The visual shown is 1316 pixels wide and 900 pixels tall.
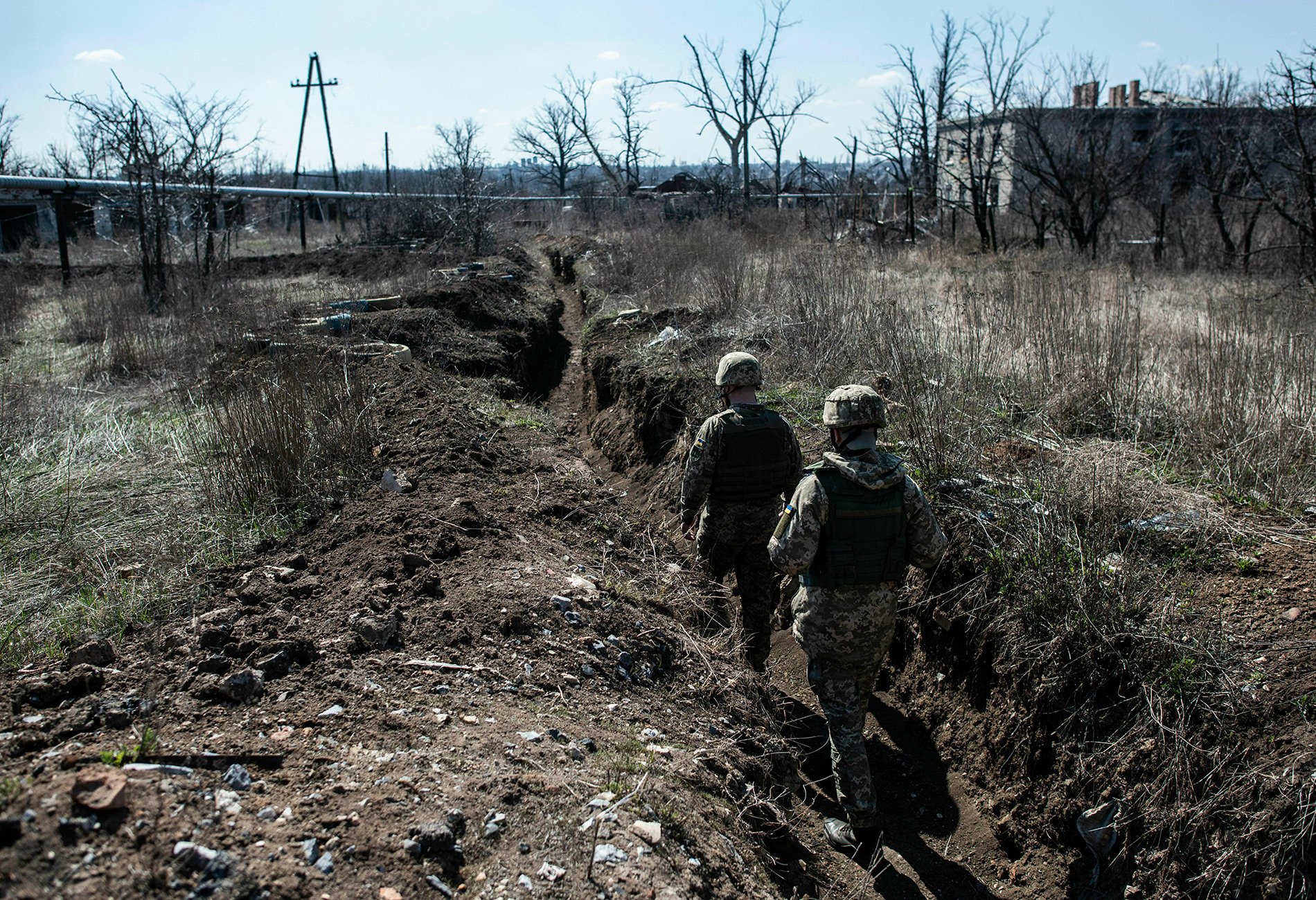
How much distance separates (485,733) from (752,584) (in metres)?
2.37

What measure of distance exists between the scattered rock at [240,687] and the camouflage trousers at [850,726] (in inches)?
92.7

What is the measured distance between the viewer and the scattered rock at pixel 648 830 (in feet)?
8.29

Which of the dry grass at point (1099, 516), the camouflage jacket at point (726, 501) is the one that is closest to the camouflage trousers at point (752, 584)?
the camouflage jacket at point (726, 501)

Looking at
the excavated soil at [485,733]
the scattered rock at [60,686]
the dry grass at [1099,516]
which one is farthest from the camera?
the dry grass at [1099,516]

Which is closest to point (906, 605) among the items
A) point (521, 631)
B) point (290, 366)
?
point (521, 631)

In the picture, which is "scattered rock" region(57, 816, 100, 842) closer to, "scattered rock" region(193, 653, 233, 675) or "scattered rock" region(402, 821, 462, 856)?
"scattered rock" region(402, 821, 462, 856)

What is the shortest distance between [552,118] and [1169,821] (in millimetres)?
50268

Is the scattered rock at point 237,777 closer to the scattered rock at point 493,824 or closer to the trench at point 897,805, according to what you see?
the scattered rock at point 493,824

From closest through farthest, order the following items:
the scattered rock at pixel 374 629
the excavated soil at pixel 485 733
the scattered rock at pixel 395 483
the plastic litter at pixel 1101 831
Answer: the excavated soil at pixel 485 733 < the plastic litter at pixel 1101 831 < the scattered rock at pixel 374 629 < the scattered rock at pixel 395 483

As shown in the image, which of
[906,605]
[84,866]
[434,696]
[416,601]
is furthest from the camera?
[906,605]

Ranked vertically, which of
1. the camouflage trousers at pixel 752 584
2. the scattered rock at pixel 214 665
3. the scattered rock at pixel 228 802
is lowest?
the camouflage trousers at pixel 752 584

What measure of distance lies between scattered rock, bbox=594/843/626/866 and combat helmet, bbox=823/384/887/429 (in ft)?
6.18

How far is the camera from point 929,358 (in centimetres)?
612

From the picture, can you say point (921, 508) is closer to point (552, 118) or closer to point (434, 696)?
point (434, 696)
